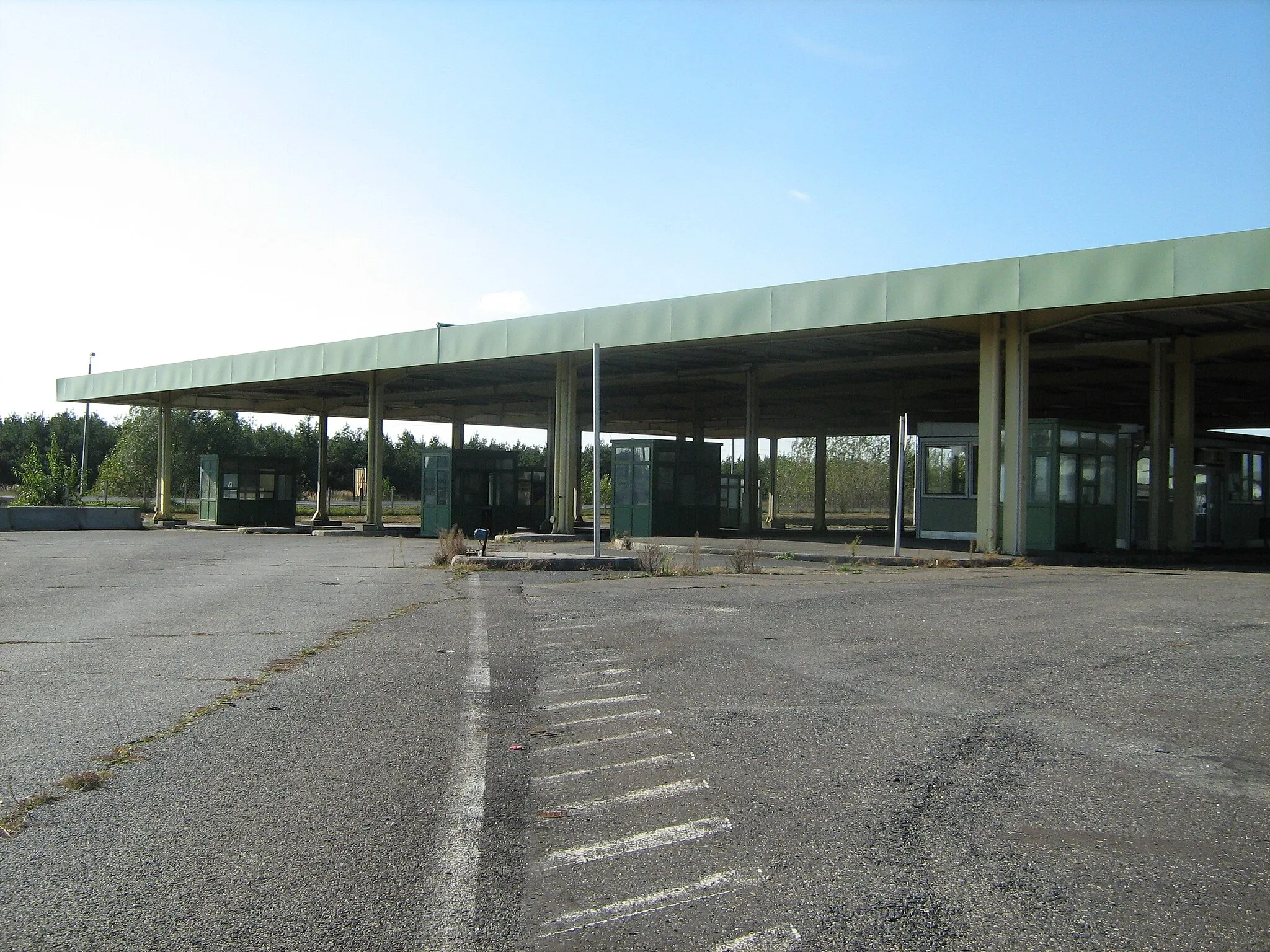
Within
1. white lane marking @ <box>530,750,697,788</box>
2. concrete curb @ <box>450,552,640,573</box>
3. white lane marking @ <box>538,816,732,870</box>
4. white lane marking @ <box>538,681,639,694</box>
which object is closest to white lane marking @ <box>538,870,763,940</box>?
white lane marking @ <box>538,816,732,870</box>

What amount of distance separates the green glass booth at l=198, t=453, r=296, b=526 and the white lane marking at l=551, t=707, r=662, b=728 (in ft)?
116

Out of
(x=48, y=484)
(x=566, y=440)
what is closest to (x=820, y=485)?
(x=566, y=440)

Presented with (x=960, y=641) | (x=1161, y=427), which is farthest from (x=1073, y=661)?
(x=1161, y=427)

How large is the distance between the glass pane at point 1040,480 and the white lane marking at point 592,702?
1736 centimetres

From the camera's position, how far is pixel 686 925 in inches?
142

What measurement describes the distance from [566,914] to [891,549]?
2008 centimetres

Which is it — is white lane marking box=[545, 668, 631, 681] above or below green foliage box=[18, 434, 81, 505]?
below

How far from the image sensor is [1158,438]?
2386 cm

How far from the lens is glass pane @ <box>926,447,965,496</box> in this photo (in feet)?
84.8

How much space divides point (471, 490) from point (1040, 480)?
54.5 feet

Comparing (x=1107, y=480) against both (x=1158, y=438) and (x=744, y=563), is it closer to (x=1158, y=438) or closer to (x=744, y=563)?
(x=1158, y=438)

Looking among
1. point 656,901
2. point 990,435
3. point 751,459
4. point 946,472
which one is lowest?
point 656,901

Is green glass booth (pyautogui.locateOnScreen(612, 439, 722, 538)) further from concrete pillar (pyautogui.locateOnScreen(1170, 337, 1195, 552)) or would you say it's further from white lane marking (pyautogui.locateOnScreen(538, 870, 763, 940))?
white lane marking (pyautogui.locateOnScreen(538, 870, 763, 940))

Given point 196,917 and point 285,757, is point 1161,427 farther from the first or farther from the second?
point 196,917
